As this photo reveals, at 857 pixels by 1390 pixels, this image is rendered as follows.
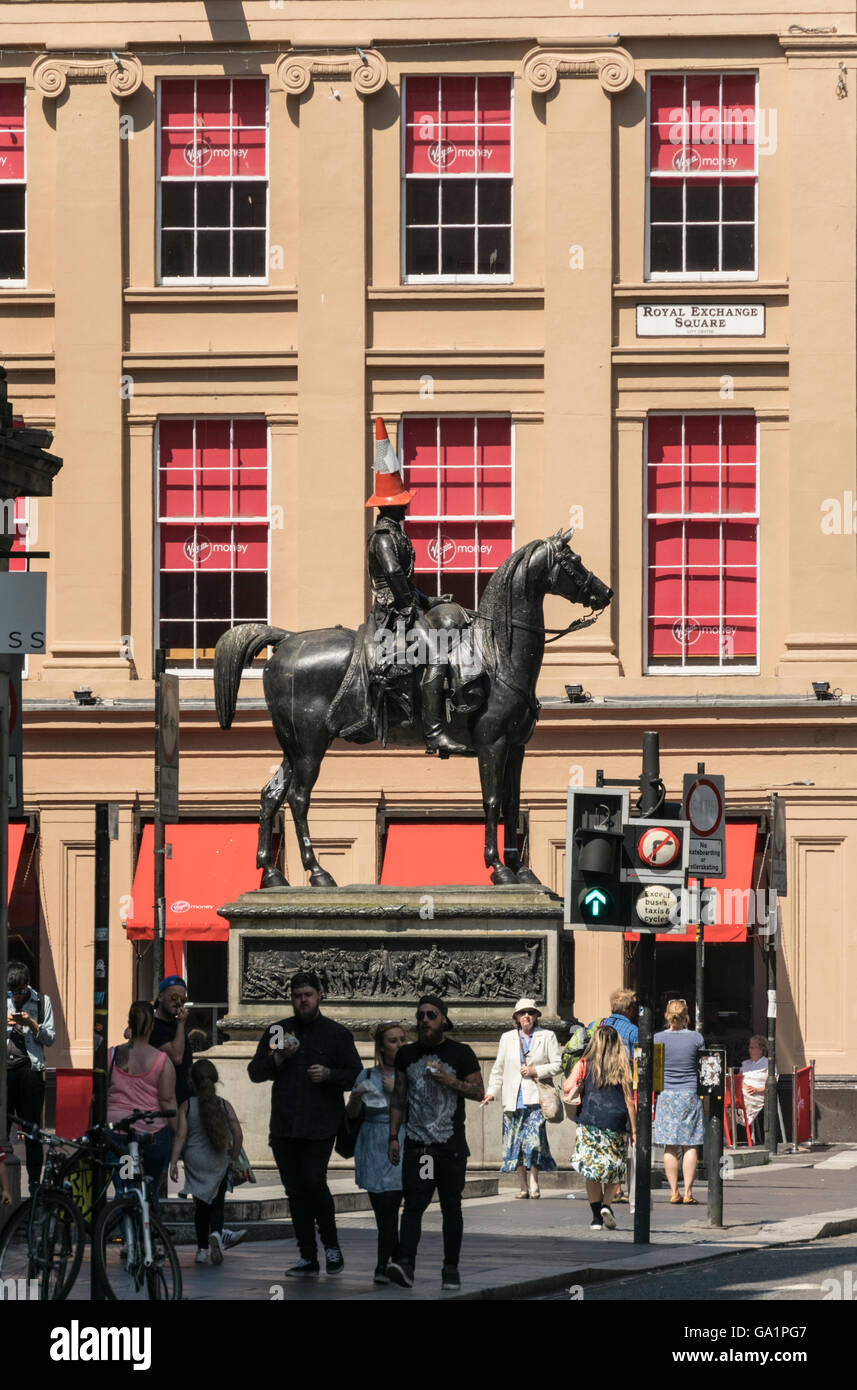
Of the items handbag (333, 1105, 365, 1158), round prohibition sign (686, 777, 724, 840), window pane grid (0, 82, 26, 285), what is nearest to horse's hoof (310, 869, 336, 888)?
round prohibition sign (686, 777, 724, 840)

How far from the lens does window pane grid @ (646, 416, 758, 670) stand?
34312mm

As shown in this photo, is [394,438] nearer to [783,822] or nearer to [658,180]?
[658,180]

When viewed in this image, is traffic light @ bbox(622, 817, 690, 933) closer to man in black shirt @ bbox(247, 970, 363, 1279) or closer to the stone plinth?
man in black shirt @ bbox(247, 970, 363, 1279)

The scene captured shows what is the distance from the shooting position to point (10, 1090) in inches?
826

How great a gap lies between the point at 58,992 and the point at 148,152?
10993mm

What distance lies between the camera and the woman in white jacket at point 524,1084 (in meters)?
22.0

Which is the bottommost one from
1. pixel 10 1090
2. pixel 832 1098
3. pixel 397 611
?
pixel 832 1098

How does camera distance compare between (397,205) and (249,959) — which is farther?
(397,205)

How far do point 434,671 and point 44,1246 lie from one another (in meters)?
11.1

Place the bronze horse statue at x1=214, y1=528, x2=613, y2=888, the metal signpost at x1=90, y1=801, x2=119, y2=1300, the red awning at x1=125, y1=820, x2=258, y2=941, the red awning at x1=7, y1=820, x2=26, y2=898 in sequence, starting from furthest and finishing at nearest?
the red awning at x1=7, y1=820, x2=26, y2=898, the red awning at x1=125, y1=820, x2=258, y2=941, the bronze horse statue at x1=214, y1=528, x2=613, y2=888, the metal signpost at x1=90, y1=801, x2=119, y2=1300

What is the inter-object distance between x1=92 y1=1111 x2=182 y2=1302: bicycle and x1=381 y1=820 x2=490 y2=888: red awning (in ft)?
65.7

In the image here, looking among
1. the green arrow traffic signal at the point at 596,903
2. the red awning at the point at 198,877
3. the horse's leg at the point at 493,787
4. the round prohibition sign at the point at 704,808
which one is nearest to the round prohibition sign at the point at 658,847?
the green arrow traffic signal at the point at 596,903
